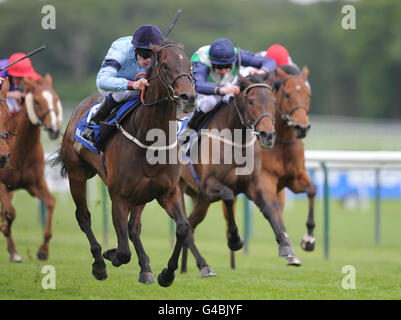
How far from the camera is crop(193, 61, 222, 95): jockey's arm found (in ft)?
22.7

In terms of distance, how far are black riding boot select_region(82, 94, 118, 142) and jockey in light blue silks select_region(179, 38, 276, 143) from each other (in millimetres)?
1069

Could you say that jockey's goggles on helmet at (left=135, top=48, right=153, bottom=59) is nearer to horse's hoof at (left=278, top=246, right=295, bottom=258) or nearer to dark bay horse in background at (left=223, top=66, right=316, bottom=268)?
horse's hoof at (left=278, top=246, right=295, bottom=258)

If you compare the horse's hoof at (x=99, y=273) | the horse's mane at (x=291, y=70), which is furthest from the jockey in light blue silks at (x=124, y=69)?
the horse's mane at (x=291, y=70)

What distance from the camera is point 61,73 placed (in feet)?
138

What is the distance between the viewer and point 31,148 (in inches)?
339

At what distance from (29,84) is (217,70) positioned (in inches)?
97.1

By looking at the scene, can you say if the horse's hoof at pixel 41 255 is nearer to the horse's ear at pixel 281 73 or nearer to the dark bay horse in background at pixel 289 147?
the dark bay horse in background at pixel 289 147

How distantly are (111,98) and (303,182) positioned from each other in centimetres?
258

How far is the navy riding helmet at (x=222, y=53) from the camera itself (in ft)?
23.4

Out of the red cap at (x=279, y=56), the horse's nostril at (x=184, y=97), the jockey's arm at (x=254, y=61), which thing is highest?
the red cap at (x=279, y=56)

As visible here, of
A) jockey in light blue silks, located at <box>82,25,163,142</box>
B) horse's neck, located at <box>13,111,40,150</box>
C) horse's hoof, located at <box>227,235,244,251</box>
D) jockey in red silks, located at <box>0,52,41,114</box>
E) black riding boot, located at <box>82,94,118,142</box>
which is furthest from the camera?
jockey in red silks, located at <box>0,52,41,114</box>

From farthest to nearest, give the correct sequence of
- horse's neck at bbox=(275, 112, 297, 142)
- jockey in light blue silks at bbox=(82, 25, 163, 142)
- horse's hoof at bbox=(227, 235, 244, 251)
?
horse's neck at bbox=(275, 112, 297, 142)
horse's hoof at bbox=(227, 235, 244, 251)
jockey in light blue silks at bbox=(82, 25, 163, 142)

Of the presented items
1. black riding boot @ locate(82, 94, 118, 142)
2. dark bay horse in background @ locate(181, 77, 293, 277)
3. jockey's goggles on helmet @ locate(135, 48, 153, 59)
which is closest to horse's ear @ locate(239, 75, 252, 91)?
dark bay horse in background @ locate(181, 77, 293, 277)
